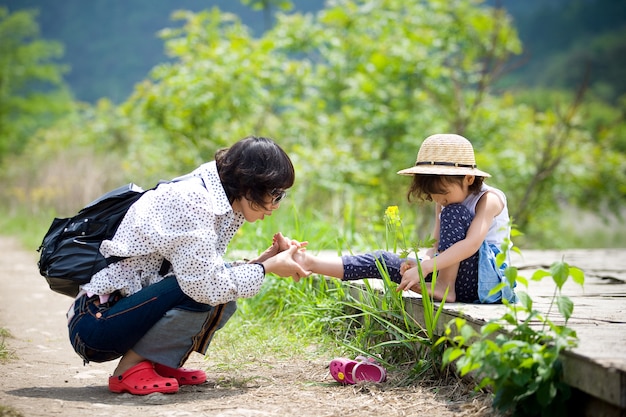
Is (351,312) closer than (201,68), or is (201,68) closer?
(351,312)

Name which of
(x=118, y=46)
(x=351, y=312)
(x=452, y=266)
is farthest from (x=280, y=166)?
(x=118, y=46)

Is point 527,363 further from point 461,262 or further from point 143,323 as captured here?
point 143,323

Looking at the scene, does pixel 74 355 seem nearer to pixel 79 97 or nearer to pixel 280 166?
pixel 280 166

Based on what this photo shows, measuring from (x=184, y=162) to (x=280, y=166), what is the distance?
20.2 feet

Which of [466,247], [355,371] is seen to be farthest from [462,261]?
[355,371]

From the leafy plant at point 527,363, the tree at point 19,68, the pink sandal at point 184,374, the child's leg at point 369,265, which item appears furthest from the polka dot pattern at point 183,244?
the tree at point 19,68

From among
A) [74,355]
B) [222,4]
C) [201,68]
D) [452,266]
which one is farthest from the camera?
[222,4]

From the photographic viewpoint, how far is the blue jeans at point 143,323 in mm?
2611

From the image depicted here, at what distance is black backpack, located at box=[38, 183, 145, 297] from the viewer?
2.62 m

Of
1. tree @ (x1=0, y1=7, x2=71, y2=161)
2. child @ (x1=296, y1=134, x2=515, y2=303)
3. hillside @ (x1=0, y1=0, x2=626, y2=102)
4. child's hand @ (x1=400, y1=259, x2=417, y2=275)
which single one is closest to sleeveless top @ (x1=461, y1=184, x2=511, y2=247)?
child @ (x1=296, y1=134, x2=515, y2=303)

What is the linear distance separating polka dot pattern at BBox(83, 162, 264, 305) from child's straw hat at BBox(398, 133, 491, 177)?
0.80m

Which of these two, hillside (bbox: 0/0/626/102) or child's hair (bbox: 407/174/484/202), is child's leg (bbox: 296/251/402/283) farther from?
hillside (bbox: 0/0/626/102)

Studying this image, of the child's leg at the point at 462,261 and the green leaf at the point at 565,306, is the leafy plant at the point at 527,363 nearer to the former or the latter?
the green leaf at the point at 565,306

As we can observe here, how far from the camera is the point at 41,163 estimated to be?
11.6 m
